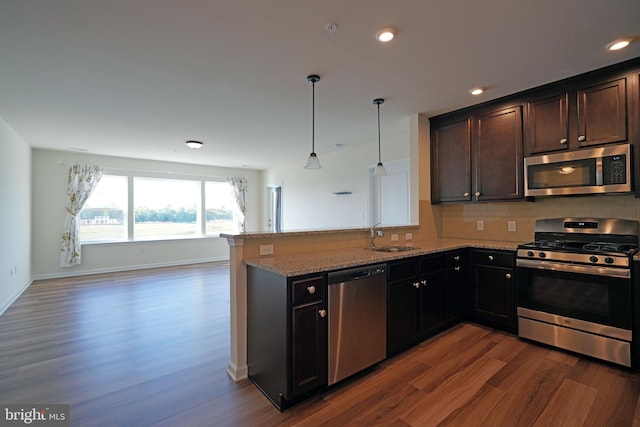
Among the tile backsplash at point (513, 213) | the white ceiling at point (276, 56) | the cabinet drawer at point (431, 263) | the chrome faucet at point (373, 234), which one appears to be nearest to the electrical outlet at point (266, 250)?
the chrome faucet at point (373, 234)

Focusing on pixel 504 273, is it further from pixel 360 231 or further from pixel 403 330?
pixel 360 231

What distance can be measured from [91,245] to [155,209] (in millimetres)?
1430

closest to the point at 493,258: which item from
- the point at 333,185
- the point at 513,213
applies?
the point at 513,213

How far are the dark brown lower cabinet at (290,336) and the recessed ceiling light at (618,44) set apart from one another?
9.19 feet

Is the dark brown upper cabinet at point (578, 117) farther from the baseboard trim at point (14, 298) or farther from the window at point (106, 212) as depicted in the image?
the window at point (106, 212)

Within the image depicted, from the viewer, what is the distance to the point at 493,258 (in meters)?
3.01

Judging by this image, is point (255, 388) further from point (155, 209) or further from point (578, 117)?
point (155, 209)

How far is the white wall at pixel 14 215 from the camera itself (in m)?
3.84

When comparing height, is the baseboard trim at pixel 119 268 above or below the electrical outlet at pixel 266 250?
below

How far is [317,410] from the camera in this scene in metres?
1.86

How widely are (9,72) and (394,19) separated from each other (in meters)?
3.30

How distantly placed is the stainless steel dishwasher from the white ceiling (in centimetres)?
174

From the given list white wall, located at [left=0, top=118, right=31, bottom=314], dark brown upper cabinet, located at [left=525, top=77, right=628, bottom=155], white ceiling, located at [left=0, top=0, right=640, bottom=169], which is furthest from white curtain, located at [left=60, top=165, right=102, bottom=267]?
dark brown upper cabinet, located at [left=525, top=77, right=628, bottom=155]

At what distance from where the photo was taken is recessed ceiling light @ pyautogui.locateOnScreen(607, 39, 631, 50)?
215 centimetres
